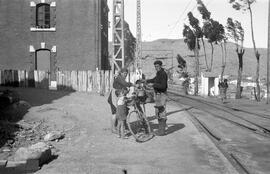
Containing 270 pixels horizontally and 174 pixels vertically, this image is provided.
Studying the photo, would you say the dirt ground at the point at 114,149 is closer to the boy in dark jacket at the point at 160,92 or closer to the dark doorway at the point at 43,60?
the boy in dark jacket at the point at 160,92

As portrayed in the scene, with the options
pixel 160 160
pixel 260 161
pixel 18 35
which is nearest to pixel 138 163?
pixel 160 160

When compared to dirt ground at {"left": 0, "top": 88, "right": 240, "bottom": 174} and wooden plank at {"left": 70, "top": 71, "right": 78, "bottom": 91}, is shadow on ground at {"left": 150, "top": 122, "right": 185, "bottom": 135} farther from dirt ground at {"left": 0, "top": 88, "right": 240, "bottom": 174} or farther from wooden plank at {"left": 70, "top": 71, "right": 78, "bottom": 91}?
wooden plank at {"left": 70, "top": 71, "right": 78, "bottom": 91}

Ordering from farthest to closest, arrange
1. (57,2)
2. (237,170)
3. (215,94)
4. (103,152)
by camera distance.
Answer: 1. (215,94)
2. (57,2)
3. (103,152)
4. (237,170)

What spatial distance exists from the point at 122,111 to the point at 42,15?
66.5 ft

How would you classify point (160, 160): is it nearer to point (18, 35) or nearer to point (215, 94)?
point (18, 35)

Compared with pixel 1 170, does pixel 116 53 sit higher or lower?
higher

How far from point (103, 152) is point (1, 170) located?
243cm

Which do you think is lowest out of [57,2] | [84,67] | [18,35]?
[84,67]

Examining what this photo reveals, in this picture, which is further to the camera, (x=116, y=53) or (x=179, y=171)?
(x=116, y=53)

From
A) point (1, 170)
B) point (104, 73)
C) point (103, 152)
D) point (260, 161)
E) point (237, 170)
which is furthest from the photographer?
point (104, 73)

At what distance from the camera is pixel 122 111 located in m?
11.0

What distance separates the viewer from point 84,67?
96.5ft

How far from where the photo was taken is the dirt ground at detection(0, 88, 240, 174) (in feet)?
25.9

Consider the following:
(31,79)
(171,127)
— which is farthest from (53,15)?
(171,127)
